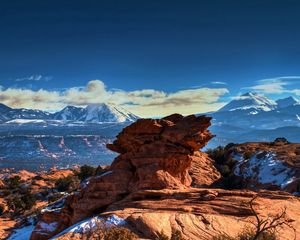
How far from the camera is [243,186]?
243 feet

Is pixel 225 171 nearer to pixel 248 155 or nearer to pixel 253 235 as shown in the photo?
pixel 248 155

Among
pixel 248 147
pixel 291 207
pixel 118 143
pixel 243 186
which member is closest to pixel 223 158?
pixel 248 147

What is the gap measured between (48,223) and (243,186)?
124 feet

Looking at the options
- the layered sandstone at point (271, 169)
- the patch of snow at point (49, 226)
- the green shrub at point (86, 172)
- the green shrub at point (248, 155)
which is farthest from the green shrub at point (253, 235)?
the green shrub at point (86, 172)

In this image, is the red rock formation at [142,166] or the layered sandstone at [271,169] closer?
the red rock formation at [142,166]

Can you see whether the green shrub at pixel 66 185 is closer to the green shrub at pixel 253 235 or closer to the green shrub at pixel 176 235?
the green shrub at pixel 176 235

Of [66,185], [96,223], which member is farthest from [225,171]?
[66,185]

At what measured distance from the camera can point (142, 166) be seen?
4859cm

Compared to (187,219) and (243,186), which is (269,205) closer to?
(187,219)

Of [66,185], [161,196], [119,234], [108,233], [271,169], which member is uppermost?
[161,196]

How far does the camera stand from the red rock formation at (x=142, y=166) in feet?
152

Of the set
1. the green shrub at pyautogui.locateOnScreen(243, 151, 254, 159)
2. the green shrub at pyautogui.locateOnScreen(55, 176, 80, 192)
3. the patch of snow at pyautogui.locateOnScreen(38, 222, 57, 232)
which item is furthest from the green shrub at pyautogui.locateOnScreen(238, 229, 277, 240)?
the green shrub at pyautogui.locateOnScreen(55, 176, 80, 192)

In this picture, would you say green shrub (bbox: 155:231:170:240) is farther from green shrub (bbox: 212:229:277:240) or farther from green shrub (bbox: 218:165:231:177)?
green shrub (bbox: 218:165:231:177)

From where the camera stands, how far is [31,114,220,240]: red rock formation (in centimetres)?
4647
